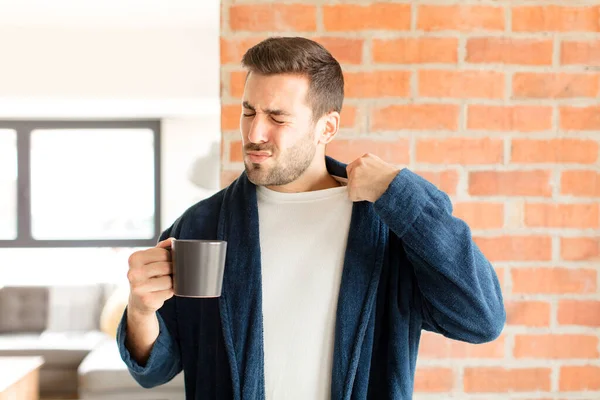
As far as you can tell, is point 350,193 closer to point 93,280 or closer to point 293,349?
point 293,349

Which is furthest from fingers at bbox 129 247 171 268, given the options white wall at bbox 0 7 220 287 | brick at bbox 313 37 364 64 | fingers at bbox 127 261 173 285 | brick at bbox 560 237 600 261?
white wall at bbox 0 7 220 287

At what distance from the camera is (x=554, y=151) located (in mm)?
1511

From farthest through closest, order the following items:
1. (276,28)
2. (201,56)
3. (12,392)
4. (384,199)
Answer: (201,56) → (12,392) → (276,28) → (384,199)

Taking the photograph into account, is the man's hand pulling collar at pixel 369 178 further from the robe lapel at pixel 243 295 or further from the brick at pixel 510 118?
the brick at pixel 510 118

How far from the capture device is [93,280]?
18.5 feet

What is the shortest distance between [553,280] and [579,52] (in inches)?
23.7

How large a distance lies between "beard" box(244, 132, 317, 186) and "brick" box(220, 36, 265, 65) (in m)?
0.39

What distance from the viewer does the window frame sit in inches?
233

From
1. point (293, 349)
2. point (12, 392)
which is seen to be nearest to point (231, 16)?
point (293, 349)

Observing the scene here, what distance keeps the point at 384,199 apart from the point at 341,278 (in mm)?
217

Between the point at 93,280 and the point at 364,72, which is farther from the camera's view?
the point at 93,280

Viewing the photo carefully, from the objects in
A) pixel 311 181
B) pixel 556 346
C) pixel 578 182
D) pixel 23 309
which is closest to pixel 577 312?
pixel 556 346

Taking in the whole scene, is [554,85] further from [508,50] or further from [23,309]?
[23,309]

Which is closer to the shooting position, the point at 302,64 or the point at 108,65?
the point at 302,64
